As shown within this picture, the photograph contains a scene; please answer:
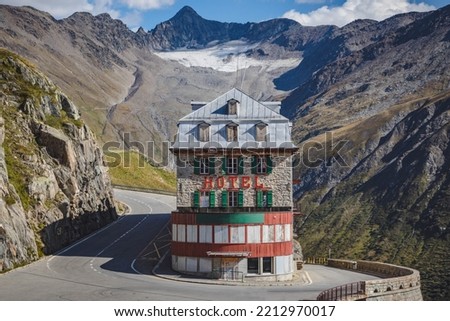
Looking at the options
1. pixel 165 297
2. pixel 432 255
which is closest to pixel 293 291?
pixel 165 297

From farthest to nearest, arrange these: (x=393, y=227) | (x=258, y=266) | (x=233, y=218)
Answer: (x=393, y=227)
(x=258, y=266)
(x=233, y=218)

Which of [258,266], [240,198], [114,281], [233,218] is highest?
[240,198]

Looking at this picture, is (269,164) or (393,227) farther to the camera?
(393,227)

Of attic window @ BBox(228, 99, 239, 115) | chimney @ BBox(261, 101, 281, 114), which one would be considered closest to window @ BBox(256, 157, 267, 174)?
attic window @ BBox(228, 99, 239, 115)

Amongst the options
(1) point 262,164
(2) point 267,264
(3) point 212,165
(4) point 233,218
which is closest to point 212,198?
(3) point 212,165

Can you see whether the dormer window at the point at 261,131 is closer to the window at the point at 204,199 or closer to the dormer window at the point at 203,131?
the dormer window at the point at 203,131

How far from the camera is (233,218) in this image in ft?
206

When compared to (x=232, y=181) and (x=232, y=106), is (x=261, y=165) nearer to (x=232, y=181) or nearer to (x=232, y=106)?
(x=232, y=181)

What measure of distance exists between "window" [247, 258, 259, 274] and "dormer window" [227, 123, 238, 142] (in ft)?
41.9

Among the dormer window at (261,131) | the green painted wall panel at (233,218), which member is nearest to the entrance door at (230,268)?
the green painted wall panel at (233,218)

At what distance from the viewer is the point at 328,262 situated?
8050 centimetres

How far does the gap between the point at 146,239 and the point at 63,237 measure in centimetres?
1030

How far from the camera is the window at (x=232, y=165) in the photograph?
2685 inches

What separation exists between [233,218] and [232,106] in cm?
1308
